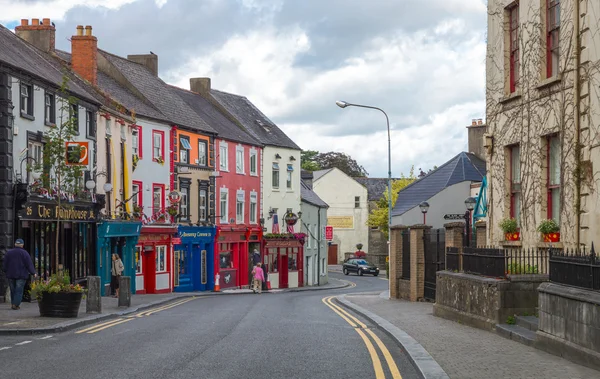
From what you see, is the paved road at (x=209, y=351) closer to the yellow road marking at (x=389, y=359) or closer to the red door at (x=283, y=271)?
the yellow road marking at (x=389, y=359)

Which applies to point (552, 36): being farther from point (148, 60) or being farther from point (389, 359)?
point (148, 60)

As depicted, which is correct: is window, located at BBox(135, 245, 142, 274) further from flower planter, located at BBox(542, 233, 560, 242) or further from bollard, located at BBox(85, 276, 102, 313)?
flower planter, located at BBox(542, 233, 560, 242)

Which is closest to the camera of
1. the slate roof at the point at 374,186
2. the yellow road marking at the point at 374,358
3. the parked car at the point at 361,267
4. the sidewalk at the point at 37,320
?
the yellow road marking at the point at 374,358

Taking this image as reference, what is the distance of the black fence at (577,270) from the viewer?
42.3 ft

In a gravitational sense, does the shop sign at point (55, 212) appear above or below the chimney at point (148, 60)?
below

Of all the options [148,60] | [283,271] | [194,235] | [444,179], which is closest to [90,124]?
[194,235]

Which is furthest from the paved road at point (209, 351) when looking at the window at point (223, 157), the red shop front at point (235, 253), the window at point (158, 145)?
the window at point (223, 157)

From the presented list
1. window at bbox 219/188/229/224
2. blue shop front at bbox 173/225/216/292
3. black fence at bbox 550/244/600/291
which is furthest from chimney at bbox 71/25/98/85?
black fence at bbox 550/244/600/291

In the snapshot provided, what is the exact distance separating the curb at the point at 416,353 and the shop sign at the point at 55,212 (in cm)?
1174

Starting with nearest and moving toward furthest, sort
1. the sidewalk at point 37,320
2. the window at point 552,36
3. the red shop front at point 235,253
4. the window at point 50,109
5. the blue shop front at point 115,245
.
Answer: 1. the sidewalk at point 37,320
2. the window at point 552,36
3. the window at point 50,109
4. the blue shop front at point 115,245
5. the red shop front at point 235,253

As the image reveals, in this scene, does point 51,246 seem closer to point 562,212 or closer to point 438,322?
point 438,322

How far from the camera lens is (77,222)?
35938 millimetres

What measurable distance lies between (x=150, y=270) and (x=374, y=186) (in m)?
59.1

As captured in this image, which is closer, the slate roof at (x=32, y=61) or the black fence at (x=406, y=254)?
the slate roof at (x=32, y=61)
